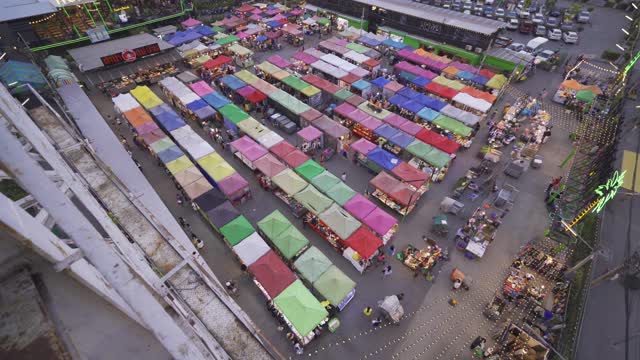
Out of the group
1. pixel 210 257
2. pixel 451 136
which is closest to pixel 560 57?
pixel 451 136

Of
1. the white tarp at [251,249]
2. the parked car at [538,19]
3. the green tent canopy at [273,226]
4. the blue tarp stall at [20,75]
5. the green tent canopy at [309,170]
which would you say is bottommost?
the white tarp at [251,249]

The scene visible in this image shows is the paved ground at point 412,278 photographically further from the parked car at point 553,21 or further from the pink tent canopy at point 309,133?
the parked car at point 553,21

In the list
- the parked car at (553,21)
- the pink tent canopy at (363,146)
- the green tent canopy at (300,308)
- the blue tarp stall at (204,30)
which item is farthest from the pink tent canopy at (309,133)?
the parked car at (553,21)

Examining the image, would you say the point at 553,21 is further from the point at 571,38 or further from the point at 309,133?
the point at 309,133

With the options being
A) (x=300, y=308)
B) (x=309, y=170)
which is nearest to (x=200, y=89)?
(x=309, y=170)

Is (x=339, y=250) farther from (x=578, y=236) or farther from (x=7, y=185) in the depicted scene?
(x=7, y=185)

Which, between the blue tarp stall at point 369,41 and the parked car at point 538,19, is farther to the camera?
the parked car at point 538,19
